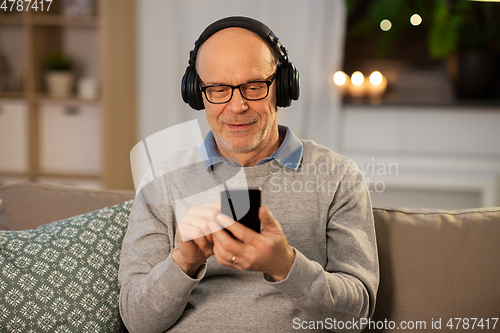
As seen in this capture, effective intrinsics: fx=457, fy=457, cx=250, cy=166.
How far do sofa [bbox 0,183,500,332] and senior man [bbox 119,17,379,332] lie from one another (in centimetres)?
8

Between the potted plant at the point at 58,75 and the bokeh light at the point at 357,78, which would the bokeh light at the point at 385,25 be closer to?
the bokeh light at the point at 357,78

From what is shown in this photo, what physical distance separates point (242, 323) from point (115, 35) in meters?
2.17

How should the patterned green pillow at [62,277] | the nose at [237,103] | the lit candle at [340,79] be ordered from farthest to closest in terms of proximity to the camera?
the lit candle at [340,79]
the nose at [237,103]
the patterned green pillow at [62,277]

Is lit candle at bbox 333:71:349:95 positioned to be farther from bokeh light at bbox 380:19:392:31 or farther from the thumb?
the thumb

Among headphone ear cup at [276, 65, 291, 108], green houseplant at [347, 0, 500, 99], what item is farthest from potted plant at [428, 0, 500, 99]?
headphone ear cup at [276, 65, 291, 108]

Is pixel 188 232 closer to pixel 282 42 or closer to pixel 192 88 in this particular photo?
pixel 192 88

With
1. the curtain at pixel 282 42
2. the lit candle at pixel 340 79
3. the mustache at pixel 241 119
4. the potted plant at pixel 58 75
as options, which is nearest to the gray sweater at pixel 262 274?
the mustache at pixel 241 119

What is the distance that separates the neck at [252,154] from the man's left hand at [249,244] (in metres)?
0.40

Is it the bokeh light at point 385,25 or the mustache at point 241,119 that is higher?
the bokeh light at point 385,25

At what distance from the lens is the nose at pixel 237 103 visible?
3.53 ft

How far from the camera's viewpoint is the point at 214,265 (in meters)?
1.05

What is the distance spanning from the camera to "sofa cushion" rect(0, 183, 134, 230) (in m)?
1.28

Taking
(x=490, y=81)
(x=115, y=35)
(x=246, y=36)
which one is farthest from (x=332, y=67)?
(x=246, y=36)

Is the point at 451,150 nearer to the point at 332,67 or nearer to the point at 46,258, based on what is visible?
the point at 332,67
